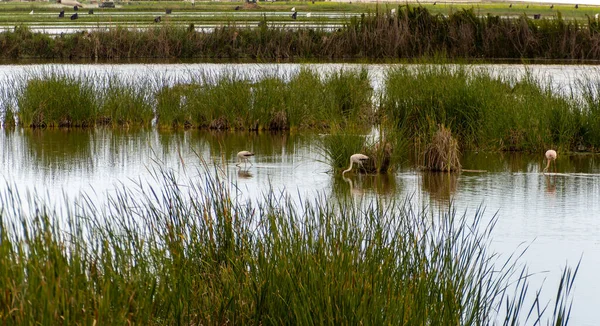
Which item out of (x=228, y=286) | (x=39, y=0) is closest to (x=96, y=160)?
(x=228, y=286)

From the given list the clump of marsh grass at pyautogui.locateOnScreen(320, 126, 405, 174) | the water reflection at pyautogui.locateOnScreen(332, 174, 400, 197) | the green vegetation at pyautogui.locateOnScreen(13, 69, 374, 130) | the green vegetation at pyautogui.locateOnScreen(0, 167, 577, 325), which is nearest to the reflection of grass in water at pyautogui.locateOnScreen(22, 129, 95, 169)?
the green vegetation at pyautogui.locateOnScreen(13, 69, 374, 130)

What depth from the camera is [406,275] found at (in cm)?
456

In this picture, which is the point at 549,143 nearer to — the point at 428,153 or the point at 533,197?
the point at 428,153

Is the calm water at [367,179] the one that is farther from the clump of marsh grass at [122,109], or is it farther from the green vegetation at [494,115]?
the clump of marsh grass at [122,109]

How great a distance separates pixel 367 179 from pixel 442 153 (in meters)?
0.98

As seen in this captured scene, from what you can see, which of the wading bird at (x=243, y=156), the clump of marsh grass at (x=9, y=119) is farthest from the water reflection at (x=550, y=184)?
the clump of marsh grass at (x=9, y=119)

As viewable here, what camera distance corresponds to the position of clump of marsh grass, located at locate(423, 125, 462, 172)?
10383mm

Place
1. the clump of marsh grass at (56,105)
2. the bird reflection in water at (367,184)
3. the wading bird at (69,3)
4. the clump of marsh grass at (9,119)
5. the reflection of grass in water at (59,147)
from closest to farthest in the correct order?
the bird reflection in water at (367,184) < the reflection of grass in water at (59,147) < the clump of marsh grass at (56,105) < the clump of marsh grass at (9,119) < the wading bird at (69,3)

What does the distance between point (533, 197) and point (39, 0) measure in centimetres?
7477

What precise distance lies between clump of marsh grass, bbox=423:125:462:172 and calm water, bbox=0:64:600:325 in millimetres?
217

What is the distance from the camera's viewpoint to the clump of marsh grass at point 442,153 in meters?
10.4

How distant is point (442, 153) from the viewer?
1045 centimetres

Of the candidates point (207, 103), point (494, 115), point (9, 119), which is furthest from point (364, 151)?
point (9, 119)

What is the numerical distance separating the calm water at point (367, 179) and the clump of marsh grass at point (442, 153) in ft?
0.71
